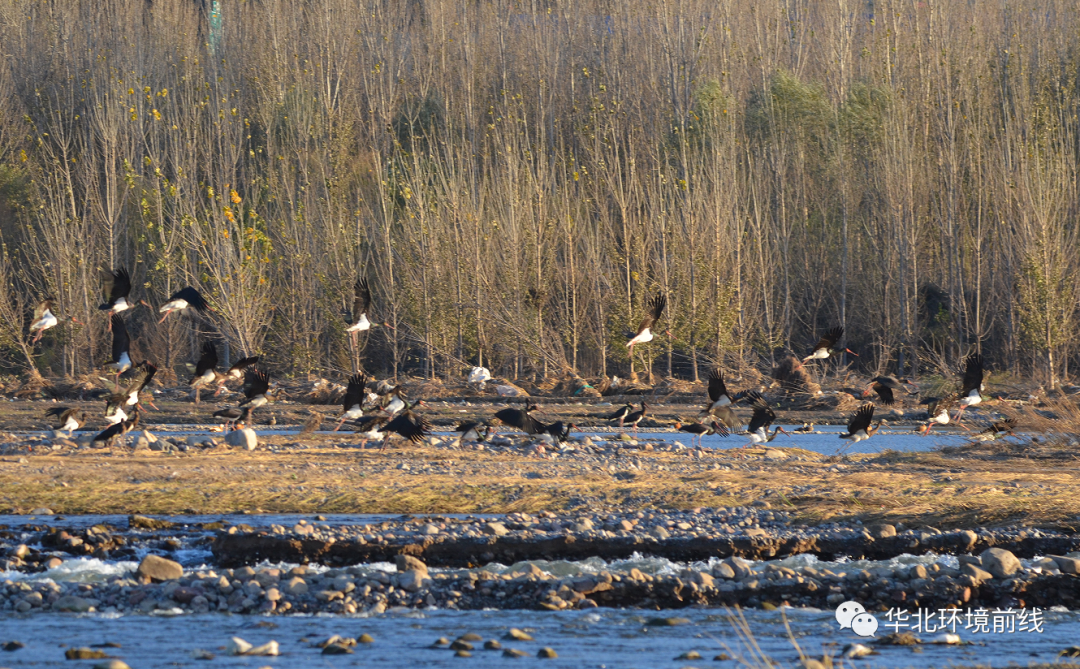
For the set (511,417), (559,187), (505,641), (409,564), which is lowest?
(505,641)

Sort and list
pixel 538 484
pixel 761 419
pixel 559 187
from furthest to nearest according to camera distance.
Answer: pixel 559 187
pixel 761 419
pixel 538 484

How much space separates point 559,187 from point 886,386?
1935 centimetres

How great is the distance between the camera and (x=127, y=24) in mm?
46625

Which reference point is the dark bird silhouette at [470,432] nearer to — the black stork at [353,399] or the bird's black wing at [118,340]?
the black stork at [353,399]

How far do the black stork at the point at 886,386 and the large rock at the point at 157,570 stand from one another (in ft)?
49.6

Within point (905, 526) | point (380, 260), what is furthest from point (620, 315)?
point (905, 526)

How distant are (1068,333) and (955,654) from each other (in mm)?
28019

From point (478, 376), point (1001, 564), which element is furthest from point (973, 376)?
point (478, 376)

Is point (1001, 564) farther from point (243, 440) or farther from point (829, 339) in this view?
point (243, 440)

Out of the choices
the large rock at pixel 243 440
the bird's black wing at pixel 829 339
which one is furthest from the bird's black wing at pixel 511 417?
the bird's black wing at pixel 829 339

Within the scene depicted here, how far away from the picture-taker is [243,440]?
64.6 feet

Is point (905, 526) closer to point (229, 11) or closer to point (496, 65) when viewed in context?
point (496, 65)

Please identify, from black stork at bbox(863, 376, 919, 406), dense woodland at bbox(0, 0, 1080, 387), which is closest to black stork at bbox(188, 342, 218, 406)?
black stork at bbox(863, 376, 919, 406)

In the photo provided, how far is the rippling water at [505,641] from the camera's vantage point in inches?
322
